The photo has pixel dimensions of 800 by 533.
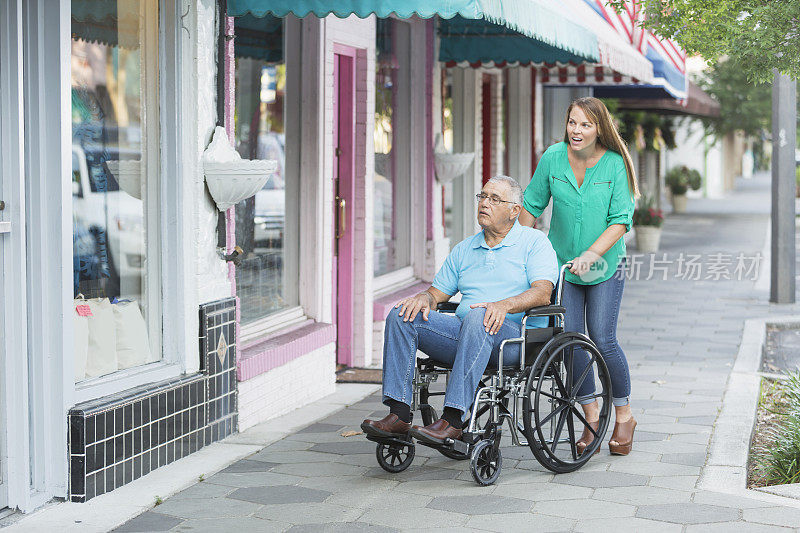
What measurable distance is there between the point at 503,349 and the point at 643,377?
Answer: 10.7 feet

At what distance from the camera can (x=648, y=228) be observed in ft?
60.2

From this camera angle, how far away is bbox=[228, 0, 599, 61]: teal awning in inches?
207

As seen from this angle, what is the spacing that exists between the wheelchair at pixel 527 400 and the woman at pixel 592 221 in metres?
0.13

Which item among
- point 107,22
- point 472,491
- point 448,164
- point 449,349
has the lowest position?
point 472,491

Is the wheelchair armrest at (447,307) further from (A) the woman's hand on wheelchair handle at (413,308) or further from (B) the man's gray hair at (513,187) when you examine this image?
(B) the man's gray hair at (513,187)

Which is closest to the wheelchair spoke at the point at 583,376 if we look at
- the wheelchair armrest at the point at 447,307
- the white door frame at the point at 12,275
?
the wheelchair armrest at the point at 447,307

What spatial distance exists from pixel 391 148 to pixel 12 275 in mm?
5212

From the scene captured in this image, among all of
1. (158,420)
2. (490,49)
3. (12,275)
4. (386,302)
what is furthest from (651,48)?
(12,275)

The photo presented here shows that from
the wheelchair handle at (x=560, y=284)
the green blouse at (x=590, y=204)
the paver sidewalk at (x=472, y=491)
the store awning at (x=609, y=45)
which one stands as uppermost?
the store awning at (x=609, y=45)

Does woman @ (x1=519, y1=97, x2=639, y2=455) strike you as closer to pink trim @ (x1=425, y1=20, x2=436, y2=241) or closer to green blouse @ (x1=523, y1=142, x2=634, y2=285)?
green blouse @ (x1=523, y1=142, x2=634, y2=285)

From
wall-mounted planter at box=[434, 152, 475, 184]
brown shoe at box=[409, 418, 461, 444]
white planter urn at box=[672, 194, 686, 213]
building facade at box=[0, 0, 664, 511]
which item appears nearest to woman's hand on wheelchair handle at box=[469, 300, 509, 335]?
brown shoe at box=[409, 418, 461, 444]

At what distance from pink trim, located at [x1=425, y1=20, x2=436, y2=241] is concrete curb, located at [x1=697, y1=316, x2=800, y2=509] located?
2839mm

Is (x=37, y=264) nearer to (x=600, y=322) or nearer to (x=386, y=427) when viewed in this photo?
(x=386, y=427)

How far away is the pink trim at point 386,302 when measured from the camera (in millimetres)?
8445
